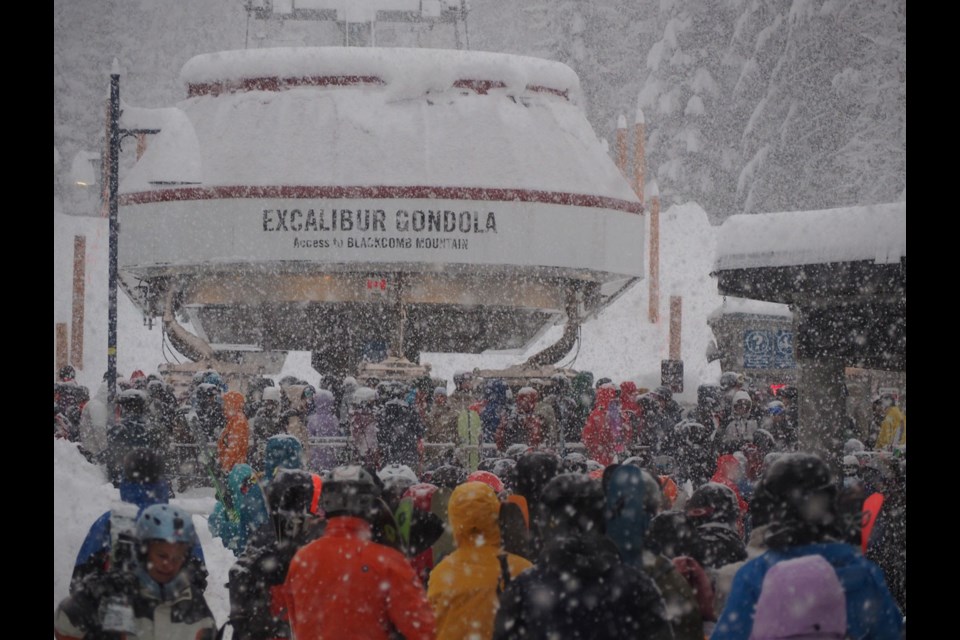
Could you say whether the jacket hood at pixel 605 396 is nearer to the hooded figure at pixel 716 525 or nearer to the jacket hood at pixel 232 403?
the jacket hood at pixel 232 403

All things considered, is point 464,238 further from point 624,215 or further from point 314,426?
point 314,426

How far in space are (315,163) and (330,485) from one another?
56.8ft

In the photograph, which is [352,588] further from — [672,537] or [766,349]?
[766,349]

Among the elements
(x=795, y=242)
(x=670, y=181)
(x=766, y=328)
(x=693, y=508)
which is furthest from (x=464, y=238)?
(x=670, y=181)

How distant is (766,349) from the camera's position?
941 inches

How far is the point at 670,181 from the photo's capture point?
42.4 meters

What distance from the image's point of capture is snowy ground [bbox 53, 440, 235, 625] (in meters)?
7.34

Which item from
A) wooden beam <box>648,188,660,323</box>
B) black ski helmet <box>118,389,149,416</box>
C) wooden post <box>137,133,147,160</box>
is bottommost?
black ski helmet <box>118,389,149,416</box>

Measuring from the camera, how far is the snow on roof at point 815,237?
7891 millimetres

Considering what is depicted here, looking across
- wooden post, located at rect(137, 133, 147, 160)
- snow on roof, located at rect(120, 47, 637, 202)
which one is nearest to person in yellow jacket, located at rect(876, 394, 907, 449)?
snow on roof, located at rect(120, 47, 637, 202)

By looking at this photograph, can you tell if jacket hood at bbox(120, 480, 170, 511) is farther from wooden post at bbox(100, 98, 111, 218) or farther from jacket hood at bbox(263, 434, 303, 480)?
wooden post at bbox(100, 98, 111, 218)

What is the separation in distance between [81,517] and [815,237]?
5.03 metres

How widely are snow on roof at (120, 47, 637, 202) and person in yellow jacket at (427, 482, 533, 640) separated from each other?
653 inches

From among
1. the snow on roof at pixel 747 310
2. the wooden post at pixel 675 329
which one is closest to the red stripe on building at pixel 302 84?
the wooden post at pixel 675 329
